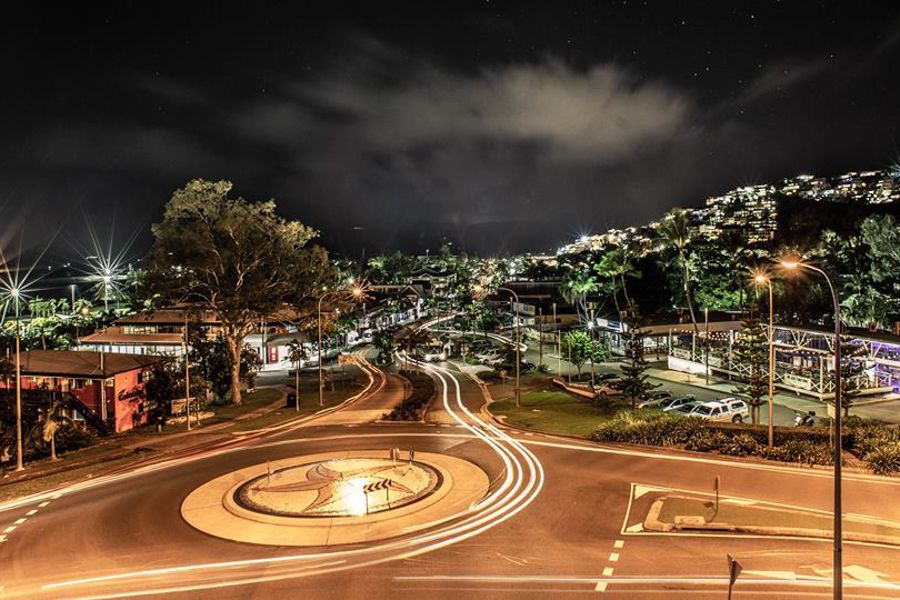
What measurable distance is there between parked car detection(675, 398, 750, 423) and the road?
9611 millimetres

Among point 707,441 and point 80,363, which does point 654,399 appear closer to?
point 707,441

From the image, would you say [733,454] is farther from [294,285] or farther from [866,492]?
[294,285]

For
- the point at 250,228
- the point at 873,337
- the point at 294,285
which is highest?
the point at 250,228

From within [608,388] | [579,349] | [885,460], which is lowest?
[608,388]

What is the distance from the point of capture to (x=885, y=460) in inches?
907

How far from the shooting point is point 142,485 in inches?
926

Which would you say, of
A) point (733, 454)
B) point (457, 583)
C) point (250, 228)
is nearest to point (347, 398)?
point (250, 228)

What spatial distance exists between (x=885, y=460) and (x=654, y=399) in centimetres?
1833

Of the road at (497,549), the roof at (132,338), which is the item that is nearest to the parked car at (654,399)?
the road at (497,549)

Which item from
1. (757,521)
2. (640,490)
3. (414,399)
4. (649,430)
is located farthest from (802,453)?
(414,399)

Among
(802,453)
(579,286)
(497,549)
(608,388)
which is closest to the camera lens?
(497,549)

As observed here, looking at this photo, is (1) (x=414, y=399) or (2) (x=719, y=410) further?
(1) (x=414, y=399)

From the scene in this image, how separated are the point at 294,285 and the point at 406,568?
34830mm

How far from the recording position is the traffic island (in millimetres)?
17203
